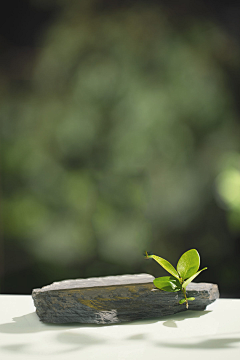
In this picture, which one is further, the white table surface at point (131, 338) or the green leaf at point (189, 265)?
the green leaf at point (189, 265)

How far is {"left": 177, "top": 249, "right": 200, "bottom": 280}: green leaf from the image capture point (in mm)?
693

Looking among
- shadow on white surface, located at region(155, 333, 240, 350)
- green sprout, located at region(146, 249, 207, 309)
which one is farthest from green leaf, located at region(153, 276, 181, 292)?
shadow on white surface, located at region(155, 333, 240, 350)

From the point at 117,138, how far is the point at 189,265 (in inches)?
34.1

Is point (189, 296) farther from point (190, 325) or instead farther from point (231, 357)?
point (231, 357)

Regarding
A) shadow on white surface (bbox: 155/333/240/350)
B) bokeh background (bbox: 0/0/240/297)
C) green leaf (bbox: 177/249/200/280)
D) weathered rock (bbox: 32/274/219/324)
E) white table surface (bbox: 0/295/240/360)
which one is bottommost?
shadow on white surface (bbox: 155/333/240/350)

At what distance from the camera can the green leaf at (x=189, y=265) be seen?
693 mm

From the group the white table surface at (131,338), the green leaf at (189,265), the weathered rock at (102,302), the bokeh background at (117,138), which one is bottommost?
the white table surface at (131,338)

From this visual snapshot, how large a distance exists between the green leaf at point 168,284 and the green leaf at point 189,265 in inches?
0.7

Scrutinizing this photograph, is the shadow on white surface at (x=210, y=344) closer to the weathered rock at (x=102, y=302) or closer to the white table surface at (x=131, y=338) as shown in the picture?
the white table surface at (x=131, y=338)

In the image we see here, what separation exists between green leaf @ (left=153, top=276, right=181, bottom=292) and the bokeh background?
0.74 m

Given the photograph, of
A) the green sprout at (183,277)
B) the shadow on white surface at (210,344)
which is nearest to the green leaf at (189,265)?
the green sprout at (183,277)

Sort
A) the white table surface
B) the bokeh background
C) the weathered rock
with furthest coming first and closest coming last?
the bokeh background → the weathered rock → the white table surface

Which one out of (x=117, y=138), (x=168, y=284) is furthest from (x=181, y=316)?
(x=117, y=138)

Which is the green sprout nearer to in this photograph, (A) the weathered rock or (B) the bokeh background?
(A) the weathered rock
